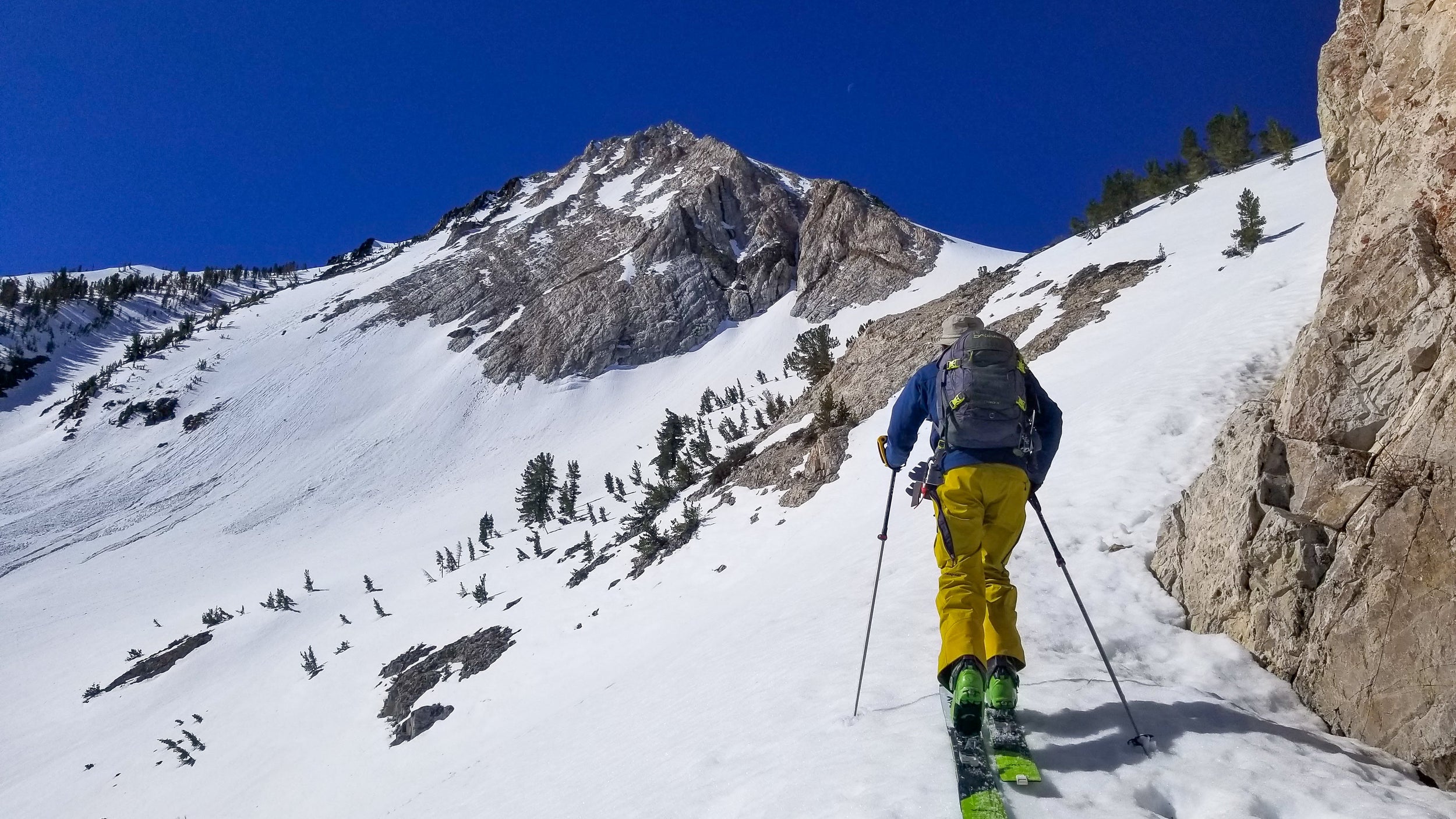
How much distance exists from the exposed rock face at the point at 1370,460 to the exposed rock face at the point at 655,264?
63251 millimetres

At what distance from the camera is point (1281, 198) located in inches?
1182

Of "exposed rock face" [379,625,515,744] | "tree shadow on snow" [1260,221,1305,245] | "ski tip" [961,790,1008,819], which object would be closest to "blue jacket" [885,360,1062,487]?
"ski tip" [961,790,1008,819]

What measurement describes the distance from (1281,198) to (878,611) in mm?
33852

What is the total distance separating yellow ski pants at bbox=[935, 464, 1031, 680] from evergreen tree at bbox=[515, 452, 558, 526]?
136 ft

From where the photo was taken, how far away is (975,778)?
12.9 ft

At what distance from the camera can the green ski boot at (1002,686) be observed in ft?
14.3

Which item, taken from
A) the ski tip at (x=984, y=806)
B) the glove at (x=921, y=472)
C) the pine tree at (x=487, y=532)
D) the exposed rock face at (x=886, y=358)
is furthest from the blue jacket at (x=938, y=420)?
the pine tree at (x=487, y=532)

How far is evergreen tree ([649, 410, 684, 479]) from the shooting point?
40.6 meters

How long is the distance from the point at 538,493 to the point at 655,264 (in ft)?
151

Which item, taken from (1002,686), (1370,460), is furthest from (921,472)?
(1370,460)

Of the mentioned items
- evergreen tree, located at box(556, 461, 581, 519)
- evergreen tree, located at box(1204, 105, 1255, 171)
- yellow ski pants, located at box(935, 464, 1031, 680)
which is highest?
evergreen tree, located at box(1204, 105, 1255, 171)

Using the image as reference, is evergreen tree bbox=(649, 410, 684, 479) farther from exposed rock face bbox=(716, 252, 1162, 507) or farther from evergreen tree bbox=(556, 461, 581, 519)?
exposed rock face bbox=(716, 252, 1162, 507)

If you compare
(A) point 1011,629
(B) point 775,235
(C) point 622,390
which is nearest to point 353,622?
(A) point 1011,629

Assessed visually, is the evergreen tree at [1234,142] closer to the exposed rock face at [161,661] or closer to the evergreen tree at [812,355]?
the evergreen tree at [812,355]
